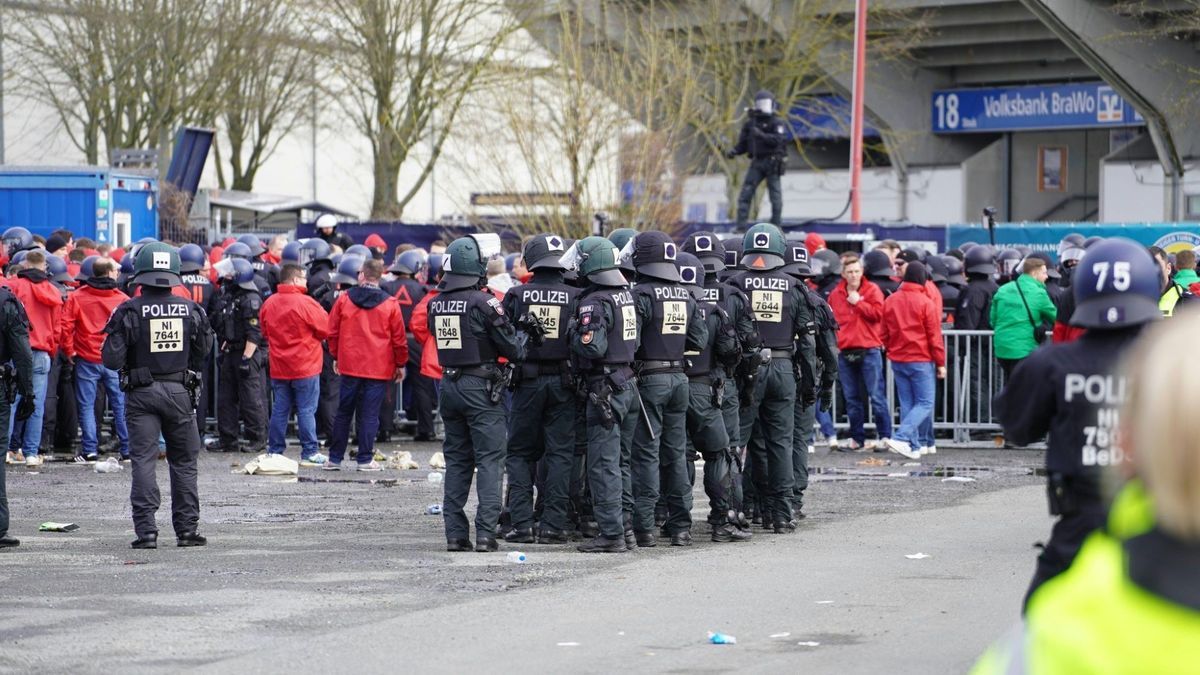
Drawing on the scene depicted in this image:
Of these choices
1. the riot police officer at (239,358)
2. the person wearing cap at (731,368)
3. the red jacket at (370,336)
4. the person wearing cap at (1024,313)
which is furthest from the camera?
the riot police officer at (239,358)

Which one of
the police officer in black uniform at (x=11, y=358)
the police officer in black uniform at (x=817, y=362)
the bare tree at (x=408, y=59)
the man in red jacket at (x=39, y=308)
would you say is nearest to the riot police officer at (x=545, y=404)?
the police officer in black uniform at (x=817, y=362)

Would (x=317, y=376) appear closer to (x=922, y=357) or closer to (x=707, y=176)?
(x=922, y=357)

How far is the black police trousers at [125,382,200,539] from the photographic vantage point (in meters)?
10.6

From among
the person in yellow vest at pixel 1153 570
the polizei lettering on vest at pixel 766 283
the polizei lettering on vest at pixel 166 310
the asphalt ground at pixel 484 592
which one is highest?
the polizei lettering on vest at pixel 766 283

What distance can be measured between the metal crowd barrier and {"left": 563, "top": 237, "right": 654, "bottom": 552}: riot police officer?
7.02 metres

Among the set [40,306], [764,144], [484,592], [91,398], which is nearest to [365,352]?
[91,398]

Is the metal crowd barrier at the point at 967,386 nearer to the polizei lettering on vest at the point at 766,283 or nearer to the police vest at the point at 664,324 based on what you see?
the polizei lettering on vest at the point at 766,283

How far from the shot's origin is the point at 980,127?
39875mm

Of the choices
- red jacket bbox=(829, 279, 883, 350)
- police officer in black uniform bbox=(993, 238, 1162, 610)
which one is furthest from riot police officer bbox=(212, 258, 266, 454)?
police officer in black uniform bbox=(993, 238, 1162, 610)

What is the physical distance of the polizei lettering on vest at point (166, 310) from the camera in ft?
35.2

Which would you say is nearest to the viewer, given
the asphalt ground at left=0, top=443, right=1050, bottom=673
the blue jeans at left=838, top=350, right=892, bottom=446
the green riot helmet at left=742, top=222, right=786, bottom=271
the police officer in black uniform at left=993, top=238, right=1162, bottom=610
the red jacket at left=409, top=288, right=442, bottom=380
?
the police officer in black uniform at left=993, top=238, right=1162, bottom=610

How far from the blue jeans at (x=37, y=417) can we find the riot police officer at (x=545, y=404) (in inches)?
239

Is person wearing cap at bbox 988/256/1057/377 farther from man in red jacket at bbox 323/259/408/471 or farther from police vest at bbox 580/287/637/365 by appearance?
police vest at bbox 580/287/637/365

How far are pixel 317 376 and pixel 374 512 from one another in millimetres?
3359
